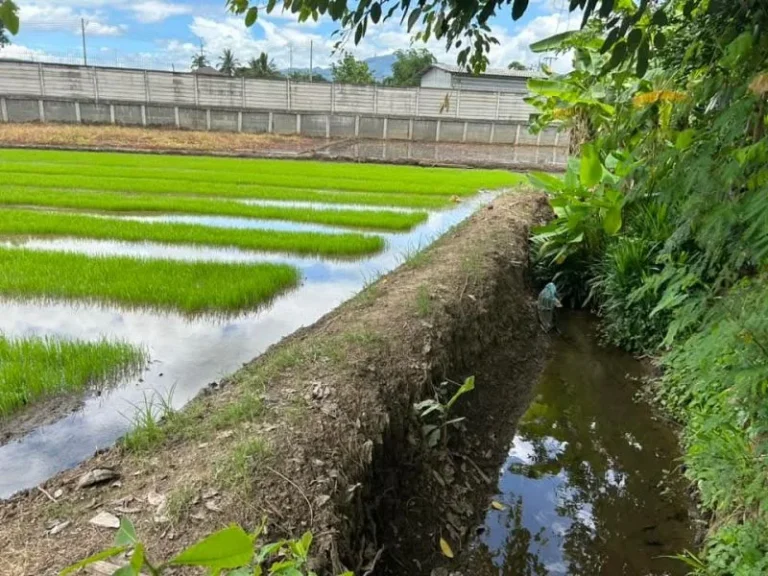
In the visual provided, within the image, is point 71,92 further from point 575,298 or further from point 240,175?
point 575,298

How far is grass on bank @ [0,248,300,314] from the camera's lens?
17.8ft

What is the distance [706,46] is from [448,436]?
241 cm

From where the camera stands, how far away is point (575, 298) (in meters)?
6.63

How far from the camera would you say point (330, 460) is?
245cm

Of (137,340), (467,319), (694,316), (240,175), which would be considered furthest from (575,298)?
(240,175)

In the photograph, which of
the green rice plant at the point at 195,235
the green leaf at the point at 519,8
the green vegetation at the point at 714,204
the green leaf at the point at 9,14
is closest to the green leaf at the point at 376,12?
the green leaf at the point at 519,8

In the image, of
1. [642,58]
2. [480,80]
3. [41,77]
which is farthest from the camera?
[480,80]

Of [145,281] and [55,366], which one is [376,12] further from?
[145,281]

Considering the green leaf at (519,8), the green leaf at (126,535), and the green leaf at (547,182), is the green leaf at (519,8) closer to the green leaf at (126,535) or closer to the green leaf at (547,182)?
the green leaf at (126,535)

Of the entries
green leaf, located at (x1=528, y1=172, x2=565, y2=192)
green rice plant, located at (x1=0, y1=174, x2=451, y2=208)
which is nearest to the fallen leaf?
green leaf, located at (x1=528, y1=172, x2=565, y2=192)

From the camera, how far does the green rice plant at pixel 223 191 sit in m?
11.8

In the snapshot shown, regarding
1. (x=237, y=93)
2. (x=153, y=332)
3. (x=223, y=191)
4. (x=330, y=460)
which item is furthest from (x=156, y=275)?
(x=237, y=93)

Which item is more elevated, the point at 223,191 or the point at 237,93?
the point at 237,93

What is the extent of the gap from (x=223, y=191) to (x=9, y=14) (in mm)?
11641
